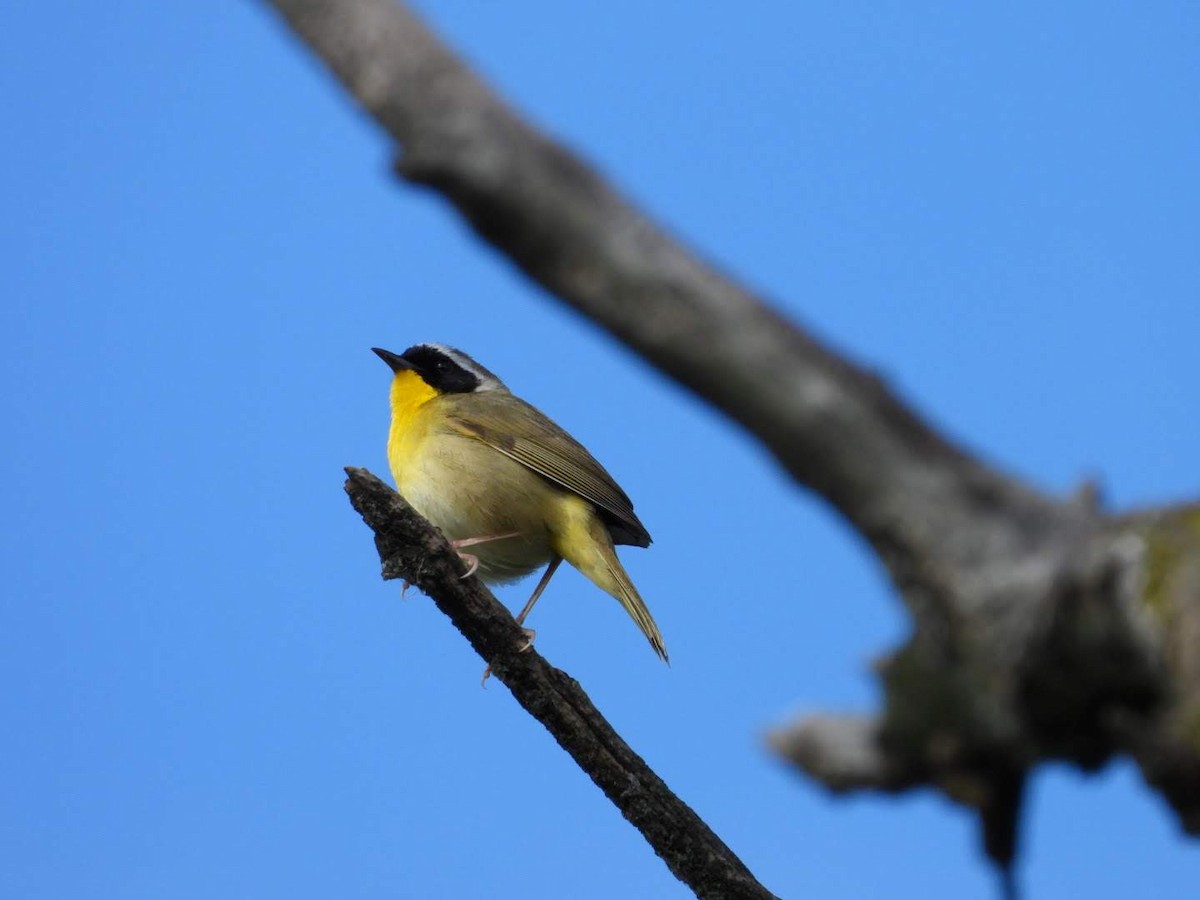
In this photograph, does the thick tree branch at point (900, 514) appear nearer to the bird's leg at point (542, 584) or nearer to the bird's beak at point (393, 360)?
the bird's leg at point (542, 584)

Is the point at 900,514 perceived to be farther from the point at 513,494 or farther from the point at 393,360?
the point at 393,360

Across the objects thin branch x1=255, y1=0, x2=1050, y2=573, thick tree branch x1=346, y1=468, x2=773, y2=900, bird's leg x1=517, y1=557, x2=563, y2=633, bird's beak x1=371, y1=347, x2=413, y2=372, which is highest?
bird's beak x1=371, y1=347, x2=413, y2=372

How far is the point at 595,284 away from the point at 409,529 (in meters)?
4.09

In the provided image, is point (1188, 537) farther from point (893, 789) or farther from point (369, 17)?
point (369, 17)

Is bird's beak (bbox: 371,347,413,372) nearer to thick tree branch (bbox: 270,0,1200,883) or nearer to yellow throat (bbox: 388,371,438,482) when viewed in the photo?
yellow throat (bbox: 388,371,438,482)

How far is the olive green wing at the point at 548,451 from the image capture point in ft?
27.2

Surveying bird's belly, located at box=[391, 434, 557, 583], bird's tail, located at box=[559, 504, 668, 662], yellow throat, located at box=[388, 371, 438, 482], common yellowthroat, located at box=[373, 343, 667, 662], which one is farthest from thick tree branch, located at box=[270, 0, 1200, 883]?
yellow throat, located at box=[388, 371, 438, 482]

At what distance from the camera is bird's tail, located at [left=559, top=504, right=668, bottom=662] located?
7.59 metres

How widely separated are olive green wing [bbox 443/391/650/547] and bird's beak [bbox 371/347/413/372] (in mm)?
670

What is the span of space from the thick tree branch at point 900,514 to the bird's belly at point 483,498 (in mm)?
5405

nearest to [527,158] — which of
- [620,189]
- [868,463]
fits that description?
[620,189]

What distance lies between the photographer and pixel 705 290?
2211 millimetres

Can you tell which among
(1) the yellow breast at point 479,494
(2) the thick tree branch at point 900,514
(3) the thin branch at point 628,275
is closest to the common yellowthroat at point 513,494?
(1) the yellow breast at point 479,494

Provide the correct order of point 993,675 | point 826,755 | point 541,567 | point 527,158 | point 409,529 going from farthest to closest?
point 541,567 → point 409,529 → point 826,755 → point 993,675 → point 527,158
